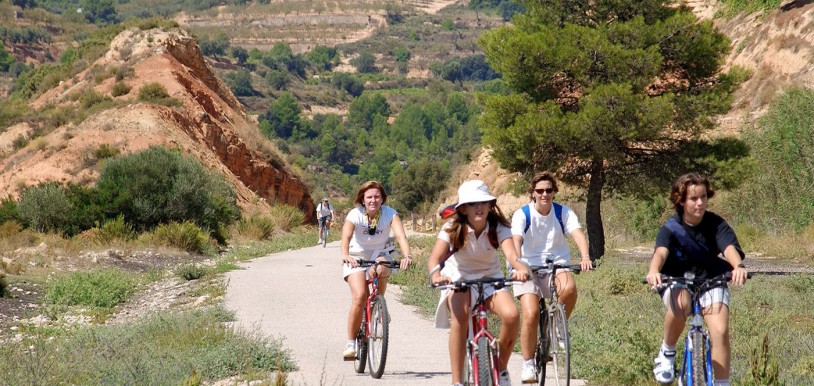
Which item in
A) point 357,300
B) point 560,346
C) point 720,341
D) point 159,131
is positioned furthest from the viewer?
point 159,131

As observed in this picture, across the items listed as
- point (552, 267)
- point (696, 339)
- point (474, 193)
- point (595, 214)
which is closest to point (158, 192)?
point (595, 214)

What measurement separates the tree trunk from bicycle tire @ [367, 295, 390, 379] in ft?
58.1

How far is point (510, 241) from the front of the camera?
741 centimetres

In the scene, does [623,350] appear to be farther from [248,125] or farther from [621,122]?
[248,125]

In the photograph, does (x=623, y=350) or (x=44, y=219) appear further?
(x=44, y=219)

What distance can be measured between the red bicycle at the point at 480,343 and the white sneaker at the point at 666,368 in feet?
3.96

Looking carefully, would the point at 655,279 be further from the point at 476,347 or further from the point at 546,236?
the point at 546,236

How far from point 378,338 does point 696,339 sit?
3.67 meters

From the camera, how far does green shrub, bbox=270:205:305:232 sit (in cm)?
4625

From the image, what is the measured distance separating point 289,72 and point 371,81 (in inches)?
707

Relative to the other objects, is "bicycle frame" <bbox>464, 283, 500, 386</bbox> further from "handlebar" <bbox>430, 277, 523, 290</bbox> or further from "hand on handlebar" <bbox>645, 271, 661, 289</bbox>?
"hand on handlebar" <bbox>645, 271, 661, 289</bbox>

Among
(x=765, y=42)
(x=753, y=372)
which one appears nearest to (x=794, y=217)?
(x=765, y=42)

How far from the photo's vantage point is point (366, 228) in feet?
33.0

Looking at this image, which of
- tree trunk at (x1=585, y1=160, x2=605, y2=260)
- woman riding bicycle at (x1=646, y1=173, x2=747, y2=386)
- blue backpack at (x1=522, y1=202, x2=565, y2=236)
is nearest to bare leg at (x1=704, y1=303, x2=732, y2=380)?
woman riding bicycle at (x1=646, y1=173, x2=747, y2=386)
